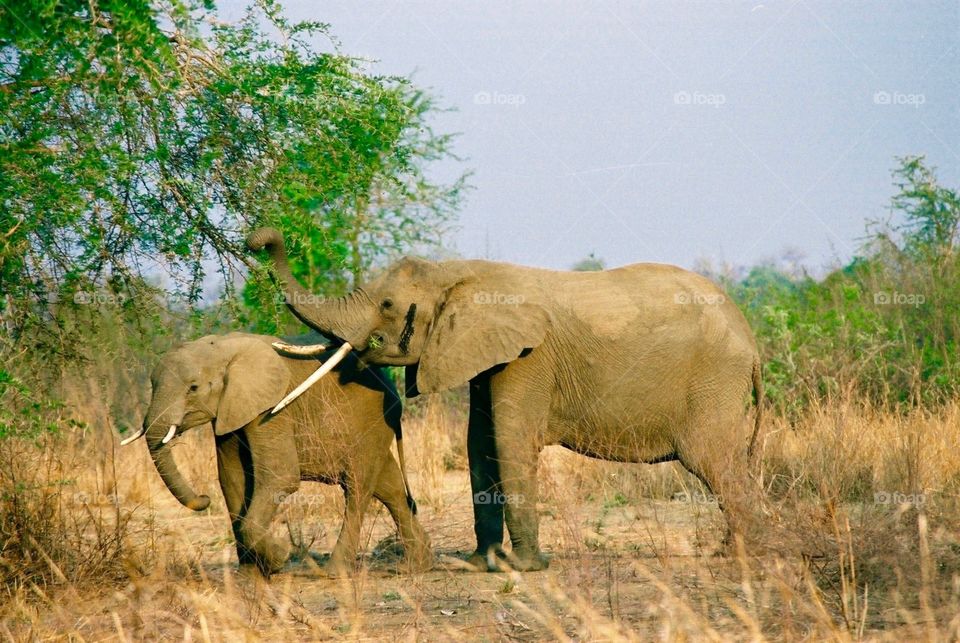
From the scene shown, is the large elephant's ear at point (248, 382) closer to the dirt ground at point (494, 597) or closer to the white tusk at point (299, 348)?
the white tusk at point (299, 348)

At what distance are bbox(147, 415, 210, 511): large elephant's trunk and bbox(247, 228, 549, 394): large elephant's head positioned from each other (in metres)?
1.30

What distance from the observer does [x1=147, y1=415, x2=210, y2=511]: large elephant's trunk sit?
798 centimetres

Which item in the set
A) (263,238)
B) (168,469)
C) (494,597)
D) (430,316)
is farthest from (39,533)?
(430,316)

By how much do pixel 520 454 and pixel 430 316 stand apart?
4.04ft

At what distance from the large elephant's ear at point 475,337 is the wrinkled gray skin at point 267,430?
602 mm

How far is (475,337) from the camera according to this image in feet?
27.8

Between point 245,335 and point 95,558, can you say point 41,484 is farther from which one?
point 245,335

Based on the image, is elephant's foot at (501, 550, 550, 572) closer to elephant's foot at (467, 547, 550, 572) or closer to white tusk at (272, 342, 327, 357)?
elephant's foot at (467, 547, 550, 572)

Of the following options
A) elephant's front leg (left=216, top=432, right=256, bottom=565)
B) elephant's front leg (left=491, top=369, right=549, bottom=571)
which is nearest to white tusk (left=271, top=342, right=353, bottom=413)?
elephant's front leg (left=216, top=432, right=256, bottom=565)

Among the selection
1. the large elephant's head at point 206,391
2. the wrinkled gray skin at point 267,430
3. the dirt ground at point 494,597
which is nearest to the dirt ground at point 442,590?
the dirt ground at point 494,597

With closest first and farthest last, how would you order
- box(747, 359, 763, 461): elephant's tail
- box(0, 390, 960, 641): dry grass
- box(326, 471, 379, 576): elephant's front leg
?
box(0, 390, 960, 641): dry grass, box(326, 471, 379, 576): elephant's front leg, box(747, 359, 763, 461): elephant's tail

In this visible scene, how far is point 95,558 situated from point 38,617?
2.83 ft

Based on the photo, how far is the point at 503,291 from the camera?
28.9ft

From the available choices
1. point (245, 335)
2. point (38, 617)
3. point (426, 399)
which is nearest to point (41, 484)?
point (38, 617)
